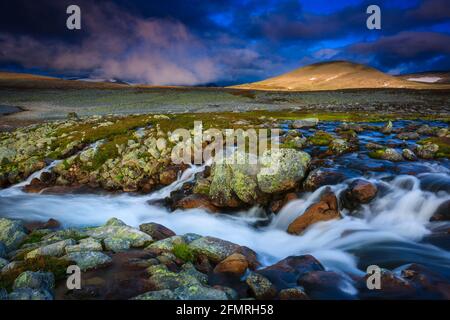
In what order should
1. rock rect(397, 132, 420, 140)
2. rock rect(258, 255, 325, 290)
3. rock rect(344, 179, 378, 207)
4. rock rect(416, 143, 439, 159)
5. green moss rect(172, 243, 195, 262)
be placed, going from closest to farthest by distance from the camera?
rock rect(258, 255, 325, 290) < green moss rect(172, 243, 195, 262) < rock rect(344, 179, 378, 207) < rock rect(416, 143, 439, 159) < rock rect(397, 132, 420, 140)

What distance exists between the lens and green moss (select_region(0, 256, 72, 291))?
764cm

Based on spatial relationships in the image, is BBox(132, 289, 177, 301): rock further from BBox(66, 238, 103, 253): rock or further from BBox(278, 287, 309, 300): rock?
BBox(66, 238, 103, 253): rock

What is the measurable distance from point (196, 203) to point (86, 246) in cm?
680

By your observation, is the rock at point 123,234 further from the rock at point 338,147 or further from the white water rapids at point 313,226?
the rock at point 338,147

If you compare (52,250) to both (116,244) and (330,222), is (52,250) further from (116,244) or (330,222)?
(330,222)

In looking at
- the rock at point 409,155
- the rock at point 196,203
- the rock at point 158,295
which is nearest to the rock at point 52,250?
the rock at point 158,295

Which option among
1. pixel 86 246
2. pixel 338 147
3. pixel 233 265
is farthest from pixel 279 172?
pixel 86 246

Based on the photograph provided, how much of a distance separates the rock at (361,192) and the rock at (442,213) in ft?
7.36

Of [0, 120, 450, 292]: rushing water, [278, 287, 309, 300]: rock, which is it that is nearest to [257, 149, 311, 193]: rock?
[0, 120, 450, 292]: rushing water

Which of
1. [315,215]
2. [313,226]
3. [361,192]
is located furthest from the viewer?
[361,192]

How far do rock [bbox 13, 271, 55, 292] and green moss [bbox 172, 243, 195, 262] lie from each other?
3036 millimetres

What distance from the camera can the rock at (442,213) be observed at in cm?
1225

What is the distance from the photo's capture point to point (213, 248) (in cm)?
960
